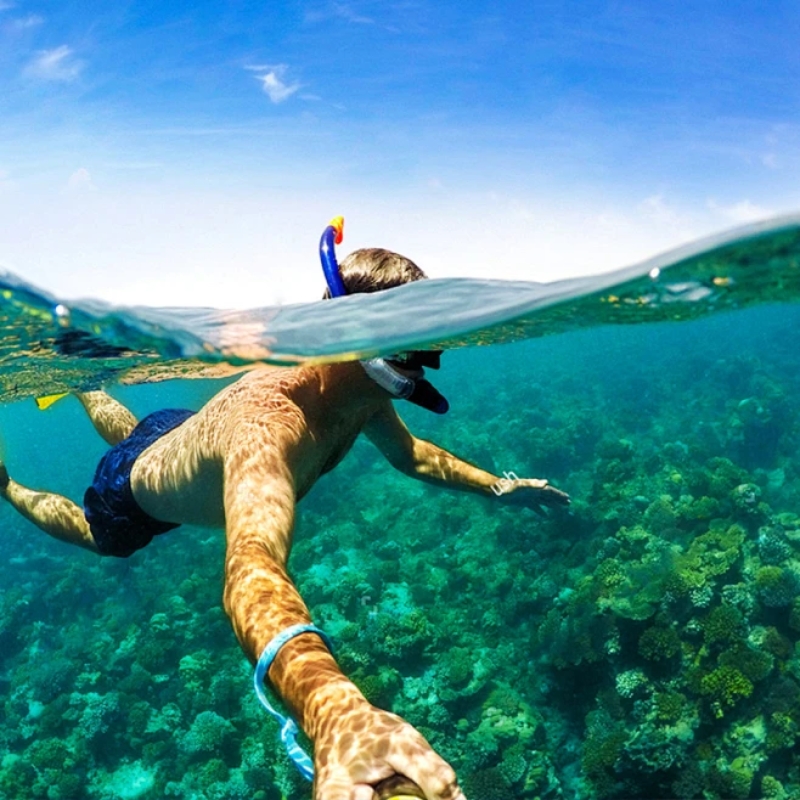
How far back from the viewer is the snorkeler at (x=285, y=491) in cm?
168

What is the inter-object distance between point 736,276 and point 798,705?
5.62 m

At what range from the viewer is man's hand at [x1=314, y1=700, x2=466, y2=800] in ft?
4.93

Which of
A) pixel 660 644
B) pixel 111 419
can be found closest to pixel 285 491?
pixel 111 419

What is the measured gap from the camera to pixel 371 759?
5.19 feet

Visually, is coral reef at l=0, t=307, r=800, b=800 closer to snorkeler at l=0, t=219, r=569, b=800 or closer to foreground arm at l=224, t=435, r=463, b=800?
snorkeler at l=0, t=219, r=569, b=800

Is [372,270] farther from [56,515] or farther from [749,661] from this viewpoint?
[749,661]

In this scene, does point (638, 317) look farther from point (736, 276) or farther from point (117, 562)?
point (117, 562)

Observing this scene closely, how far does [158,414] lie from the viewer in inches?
249

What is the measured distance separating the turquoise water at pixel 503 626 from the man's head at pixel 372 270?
193cm

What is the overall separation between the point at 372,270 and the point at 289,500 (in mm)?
1993

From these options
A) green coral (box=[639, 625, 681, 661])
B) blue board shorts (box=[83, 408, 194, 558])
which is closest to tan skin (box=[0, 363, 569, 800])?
blue board shorts (box=[83, 408, 194, 558])

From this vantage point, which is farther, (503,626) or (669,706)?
(503,626)

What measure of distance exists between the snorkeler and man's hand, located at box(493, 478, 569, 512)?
2 centimetres

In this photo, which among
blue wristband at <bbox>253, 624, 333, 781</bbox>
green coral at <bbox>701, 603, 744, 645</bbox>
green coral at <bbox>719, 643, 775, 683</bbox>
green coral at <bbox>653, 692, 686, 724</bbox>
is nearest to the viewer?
blue wristband at <bbox>253, 624, 333, 781</bbox>
